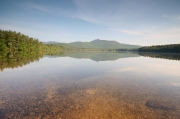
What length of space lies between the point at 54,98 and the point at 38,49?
12057 cm

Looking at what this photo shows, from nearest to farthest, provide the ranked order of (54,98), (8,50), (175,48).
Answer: (54,98), (8,50), (175,48)

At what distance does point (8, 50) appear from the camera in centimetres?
7850

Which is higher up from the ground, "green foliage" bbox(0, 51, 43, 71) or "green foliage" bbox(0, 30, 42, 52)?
"green foliage" bbox(0, 30, 42, 52)

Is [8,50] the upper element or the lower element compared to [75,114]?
upper

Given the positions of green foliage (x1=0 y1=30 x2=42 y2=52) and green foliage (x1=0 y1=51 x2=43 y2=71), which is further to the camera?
green foliage (x1=0 y1=30 x2=42 y2=52)

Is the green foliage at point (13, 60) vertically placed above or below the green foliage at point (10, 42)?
below

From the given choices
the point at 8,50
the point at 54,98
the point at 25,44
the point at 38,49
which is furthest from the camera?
the point at 38,49

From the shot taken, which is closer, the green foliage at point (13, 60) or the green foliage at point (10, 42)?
the green foliage at point (13, 60)

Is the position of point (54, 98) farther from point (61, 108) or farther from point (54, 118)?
point (54, 118)

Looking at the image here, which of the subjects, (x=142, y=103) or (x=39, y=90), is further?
(x=39, y=90)

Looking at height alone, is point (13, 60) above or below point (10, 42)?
below

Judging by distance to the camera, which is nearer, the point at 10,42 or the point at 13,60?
the point at 13,60

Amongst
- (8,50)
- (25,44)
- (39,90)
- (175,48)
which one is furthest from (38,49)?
(175,48)

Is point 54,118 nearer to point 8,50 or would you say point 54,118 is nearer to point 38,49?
point 8,50
